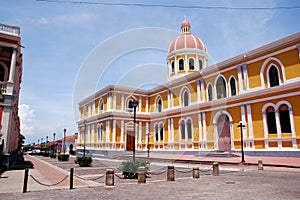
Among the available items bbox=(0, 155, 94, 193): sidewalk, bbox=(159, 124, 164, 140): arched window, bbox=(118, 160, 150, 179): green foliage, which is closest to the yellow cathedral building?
bbox=(159, 124, 164, 140): arched window

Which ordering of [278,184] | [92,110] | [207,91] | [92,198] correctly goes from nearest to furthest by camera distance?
[92,198]
[278,184]
[207,91]
[92,110]

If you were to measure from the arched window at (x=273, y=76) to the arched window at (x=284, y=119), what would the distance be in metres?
2.10

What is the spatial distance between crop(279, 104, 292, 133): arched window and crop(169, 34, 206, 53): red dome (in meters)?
17.1

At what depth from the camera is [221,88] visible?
24625mm

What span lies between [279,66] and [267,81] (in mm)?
1527

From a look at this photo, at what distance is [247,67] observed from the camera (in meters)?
21.5

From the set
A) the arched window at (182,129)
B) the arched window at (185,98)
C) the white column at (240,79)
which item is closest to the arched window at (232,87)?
the white column at (240,79)

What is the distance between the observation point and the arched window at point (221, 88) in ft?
79.5

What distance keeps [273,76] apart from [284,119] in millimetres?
3716

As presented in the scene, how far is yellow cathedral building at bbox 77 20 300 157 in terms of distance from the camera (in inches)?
725

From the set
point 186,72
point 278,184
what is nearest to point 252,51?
point 186,72

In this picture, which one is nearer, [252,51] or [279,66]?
[279,66]

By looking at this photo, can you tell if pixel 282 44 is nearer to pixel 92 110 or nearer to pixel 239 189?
pixel 239 189

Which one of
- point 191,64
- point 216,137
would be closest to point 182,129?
point 216,137
